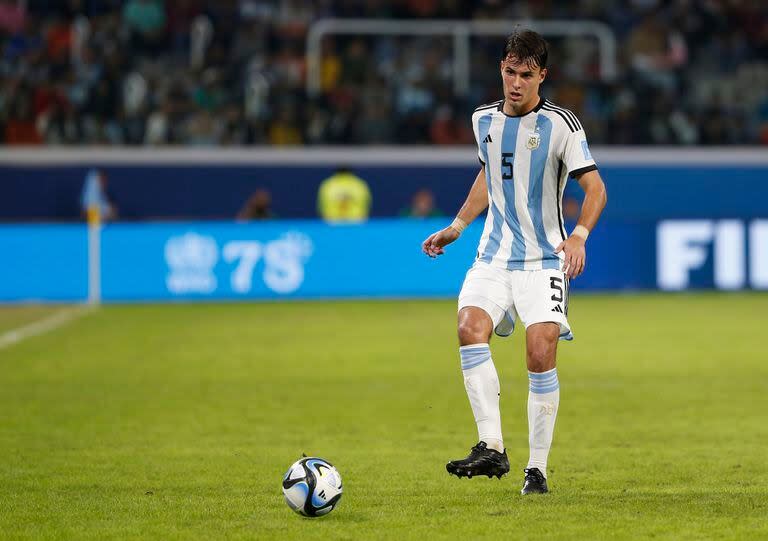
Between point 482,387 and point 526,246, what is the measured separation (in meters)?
0.71

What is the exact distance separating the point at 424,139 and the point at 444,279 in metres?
4.14

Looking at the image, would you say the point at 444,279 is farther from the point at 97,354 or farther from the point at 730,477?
the point at 730,477

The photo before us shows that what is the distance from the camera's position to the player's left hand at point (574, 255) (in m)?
6.13

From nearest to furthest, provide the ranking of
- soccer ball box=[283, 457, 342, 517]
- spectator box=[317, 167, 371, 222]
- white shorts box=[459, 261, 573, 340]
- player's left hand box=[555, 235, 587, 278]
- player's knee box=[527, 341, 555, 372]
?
soccer ball box=[283, 457, 342, 517] → player's left hand box=[555, 235, 587, 278] → player's knee box=[527, 341, 555, 372] → white shorts box=[459, 261, 573, 340] → spectator box=[317, 167, 371, 222]

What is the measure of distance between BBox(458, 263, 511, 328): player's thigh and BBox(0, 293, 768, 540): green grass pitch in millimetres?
858

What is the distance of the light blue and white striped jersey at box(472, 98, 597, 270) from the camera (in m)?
6.48

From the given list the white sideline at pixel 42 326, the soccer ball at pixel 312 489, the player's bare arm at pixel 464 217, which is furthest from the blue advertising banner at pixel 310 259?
the soccer ball at pixel 312 489

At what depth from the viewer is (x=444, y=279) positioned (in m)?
20.3

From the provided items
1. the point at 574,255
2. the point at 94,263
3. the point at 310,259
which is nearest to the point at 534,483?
the point at 574,255

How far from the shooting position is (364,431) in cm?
870

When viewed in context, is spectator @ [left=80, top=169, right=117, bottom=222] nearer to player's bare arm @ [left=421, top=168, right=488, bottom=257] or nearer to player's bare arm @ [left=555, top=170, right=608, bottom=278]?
player's bare arm @ [left=421, top=168, right=488, bottom=257]

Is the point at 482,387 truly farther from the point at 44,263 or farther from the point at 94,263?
the point at 44,263

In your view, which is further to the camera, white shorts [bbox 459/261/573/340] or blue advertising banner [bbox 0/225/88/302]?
blue advertising banner [bbox 0/225/88/302]

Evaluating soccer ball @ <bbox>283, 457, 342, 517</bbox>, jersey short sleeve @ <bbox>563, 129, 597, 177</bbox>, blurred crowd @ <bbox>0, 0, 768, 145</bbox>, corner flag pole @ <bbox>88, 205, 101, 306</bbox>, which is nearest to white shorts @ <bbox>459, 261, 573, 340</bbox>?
jersey short sleeve @ <bbox>563, 129, 597, 177</bbox>
